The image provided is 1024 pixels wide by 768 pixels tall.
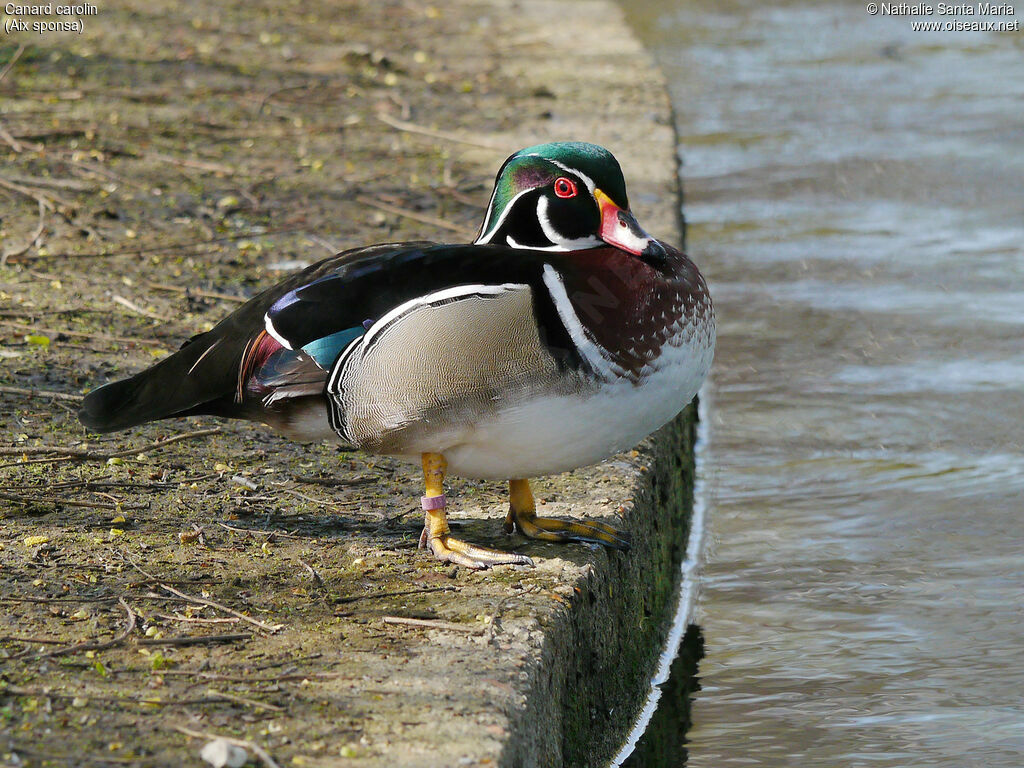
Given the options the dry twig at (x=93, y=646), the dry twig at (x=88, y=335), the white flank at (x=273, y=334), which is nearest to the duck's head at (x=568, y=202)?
the white flank at (x=273, y=334)

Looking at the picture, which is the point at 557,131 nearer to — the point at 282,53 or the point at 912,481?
the point at 282,53

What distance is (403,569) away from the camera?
3289 millimetres

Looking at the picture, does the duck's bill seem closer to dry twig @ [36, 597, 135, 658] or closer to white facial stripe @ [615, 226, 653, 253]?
white facial stripe @ [615, 226, 653, 253]

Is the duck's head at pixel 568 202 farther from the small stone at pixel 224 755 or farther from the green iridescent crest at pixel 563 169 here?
the small stone at pixel 224 755

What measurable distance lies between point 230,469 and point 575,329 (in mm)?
1239

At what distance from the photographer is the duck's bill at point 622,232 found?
123 inches

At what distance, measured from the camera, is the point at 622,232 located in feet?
10.3

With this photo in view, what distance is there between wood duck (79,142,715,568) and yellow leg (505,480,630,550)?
5.6 inches

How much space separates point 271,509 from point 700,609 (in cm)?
140

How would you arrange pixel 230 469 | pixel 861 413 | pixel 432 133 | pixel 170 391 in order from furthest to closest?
pixel 432 133, pixel 861 413, pixel 230 469, pixel 170 391

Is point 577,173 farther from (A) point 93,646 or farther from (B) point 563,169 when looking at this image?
(A) point 93,646

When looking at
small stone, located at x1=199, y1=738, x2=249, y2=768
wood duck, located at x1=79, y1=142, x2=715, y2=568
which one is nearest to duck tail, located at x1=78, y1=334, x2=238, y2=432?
wood duck, located at x1=79, y1=142, x2=715, y2=568

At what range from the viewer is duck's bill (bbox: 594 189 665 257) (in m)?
3.12

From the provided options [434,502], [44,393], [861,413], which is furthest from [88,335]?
[861,413]
